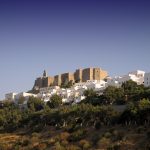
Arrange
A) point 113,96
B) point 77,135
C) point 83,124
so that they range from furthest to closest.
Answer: point 113,96 < point 83,124 < point 77,135

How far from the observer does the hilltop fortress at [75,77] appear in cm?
10469

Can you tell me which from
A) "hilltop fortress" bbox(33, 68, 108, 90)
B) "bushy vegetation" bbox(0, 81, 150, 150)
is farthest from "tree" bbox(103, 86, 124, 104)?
"hilltop fortress" bbox(33, 68, 108, 90)

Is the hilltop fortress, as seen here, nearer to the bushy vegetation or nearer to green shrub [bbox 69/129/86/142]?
the bushy vegetation

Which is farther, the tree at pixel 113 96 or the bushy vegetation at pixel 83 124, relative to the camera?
the tree at pixel 113 96

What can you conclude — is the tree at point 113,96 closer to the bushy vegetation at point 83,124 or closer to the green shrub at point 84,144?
the bushy vegetation at point 83,124

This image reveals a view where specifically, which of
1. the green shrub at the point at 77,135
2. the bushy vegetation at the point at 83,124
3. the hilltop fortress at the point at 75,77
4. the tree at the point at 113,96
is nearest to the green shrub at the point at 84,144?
the bushy vegetation at the point at 83,124

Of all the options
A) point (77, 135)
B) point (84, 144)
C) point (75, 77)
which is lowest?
point (84, 144)

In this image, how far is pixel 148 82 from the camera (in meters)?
78.5

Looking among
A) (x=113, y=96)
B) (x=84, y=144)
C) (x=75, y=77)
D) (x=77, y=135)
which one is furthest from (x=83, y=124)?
(x=75, y=77)

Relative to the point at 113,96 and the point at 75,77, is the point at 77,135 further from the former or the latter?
the point at 75,77

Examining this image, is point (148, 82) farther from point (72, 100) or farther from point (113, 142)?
point (113, 142)

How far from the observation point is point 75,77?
10706cm

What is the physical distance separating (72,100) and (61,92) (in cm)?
1068

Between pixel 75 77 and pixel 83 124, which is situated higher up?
pixel 75 77
